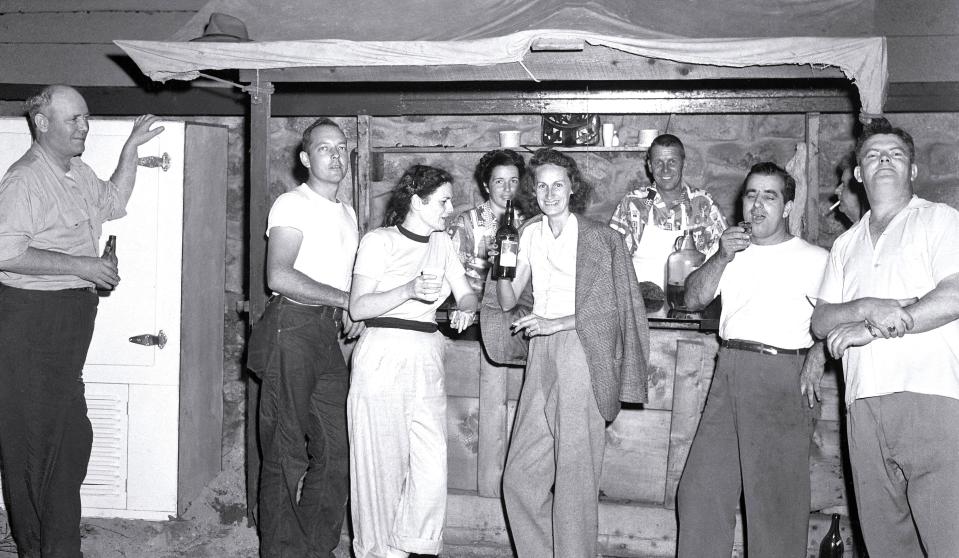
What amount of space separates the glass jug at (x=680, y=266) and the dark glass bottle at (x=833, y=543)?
4.83 ft

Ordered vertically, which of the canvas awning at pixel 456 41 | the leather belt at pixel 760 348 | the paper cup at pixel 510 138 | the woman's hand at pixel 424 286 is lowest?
the leather belt at pixel 760 348

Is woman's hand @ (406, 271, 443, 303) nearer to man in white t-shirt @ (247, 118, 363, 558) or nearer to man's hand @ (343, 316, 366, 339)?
man in white t-shirt @ (247, 118, 363, 558)

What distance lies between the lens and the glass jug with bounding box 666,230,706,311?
4.96m

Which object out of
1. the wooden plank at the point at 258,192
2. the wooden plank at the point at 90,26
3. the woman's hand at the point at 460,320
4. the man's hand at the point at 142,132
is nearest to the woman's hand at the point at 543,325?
the woman's hand at the point at 460,320

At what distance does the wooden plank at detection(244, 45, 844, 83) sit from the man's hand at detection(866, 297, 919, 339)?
1393mm

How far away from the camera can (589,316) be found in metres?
4.06

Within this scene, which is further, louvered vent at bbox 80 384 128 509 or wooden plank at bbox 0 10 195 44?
wooden plank at bbox 0 10 195 44

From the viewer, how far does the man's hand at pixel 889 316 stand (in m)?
3.40

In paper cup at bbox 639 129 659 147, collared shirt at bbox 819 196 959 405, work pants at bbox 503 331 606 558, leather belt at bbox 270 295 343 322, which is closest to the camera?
collared shirt at bbox 819 196 959 405

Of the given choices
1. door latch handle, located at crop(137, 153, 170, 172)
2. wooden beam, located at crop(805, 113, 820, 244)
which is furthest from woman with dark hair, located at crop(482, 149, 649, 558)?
door latch handle, located at crop(137, 153, 170, 172)

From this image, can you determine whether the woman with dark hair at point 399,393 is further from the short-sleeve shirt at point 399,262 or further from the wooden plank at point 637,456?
the wooden plank at point 637,456

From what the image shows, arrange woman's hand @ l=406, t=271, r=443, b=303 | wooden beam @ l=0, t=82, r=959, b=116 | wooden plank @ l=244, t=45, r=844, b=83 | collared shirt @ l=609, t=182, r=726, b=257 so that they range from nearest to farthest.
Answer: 1. woman's hand @ l=406, t=271, r=443, b=303
2. wooden plank @ l=244, t=45, r=844, b=83
3. collared shirt @ l=609, t=182, r=726, b=257
4. wooden beam @ l=0, t=82, r=959, b=116

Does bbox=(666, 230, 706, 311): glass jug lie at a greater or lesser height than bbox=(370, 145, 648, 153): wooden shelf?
lesser

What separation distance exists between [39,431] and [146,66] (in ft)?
6.50
